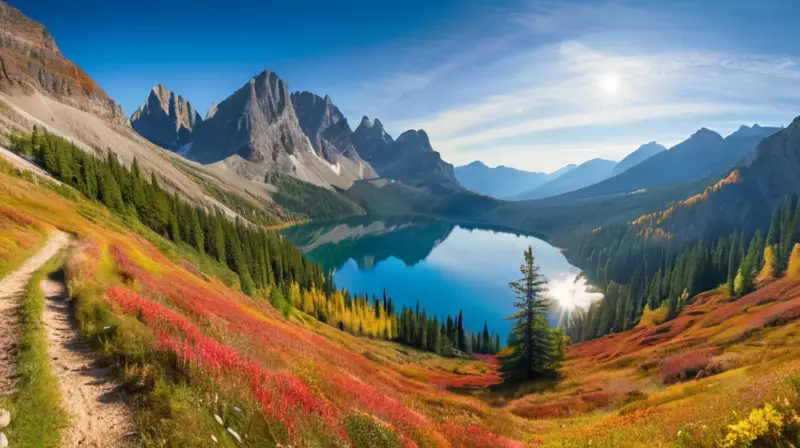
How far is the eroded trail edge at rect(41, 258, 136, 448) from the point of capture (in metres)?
7.18

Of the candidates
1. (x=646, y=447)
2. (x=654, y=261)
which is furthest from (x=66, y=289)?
(x=654, y=261)

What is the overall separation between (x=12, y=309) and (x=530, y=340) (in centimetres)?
3916

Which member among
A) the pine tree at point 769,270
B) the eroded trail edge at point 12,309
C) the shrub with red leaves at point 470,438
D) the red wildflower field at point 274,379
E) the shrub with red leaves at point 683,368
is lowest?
the pine tree at point 769,270

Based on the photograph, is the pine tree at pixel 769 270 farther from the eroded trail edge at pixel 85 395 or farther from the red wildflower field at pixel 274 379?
the eroded trail edge at pixel 85 395

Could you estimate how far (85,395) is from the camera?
27.9 feet

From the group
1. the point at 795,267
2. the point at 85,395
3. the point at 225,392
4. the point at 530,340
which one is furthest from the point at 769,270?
the point at 85,395

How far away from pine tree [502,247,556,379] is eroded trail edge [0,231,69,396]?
118 feet

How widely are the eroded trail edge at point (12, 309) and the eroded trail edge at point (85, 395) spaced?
2.56 ft

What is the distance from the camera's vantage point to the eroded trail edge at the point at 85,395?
7.18 metres

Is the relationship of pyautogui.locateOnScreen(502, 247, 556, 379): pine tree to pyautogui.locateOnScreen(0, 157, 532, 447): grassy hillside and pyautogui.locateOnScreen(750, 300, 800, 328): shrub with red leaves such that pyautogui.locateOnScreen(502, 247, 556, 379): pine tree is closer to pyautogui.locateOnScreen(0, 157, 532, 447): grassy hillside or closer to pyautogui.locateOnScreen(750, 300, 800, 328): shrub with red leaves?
pyautogui.locateOnScreen(0, 157, 532, 447): grassy hillside

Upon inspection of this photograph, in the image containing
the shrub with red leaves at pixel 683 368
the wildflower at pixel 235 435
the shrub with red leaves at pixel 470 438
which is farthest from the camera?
the shrub with red leaves at pixel 683 368

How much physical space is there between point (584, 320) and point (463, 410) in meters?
126

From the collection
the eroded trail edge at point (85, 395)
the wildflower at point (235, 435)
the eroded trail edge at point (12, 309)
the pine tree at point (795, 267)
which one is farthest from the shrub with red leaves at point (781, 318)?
the eroded trail edge at point (12, 309)

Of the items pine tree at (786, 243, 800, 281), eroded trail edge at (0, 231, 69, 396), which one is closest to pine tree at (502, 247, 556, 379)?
eroded trail edge at (0, 231, 69, 396)
